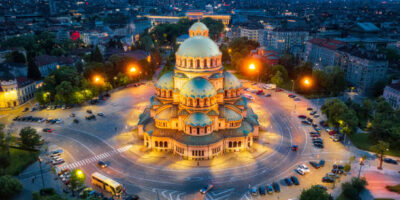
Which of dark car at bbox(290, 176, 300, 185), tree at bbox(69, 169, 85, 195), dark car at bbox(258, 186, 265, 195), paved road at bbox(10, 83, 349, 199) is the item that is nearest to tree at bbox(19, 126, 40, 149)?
paved road at bbox(10, 83, 349, 199)

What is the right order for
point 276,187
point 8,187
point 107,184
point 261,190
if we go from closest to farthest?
point 8,187, point 107,184, point 261,190, point 276,187

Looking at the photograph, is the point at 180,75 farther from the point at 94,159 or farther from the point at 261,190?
the point at 261,190

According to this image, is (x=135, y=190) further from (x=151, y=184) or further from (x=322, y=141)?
(x=322, y=141)

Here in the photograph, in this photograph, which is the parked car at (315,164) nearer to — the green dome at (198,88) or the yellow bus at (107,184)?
the green dome at (198,88)

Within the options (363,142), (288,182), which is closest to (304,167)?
(288,182)

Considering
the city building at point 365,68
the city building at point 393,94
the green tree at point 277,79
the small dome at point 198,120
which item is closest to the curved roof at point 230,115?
the small dome at point 198,120

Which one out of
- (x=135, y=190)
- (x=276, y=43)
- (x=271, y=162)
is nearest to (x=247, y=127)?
(x=271, y=162)
